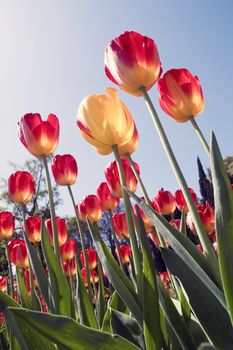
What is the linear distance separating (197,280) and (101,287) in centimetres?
121

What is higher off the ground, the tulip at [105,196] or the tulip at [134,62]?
the tulip at [134,62]

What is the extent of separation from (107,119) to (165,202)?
1.80 meters

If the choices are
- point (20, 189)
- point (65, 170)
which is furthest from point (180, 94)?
point (20, 189)

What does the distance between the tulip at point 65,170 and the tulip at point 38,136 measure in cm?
52

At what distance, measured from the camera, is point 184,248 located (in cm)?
71

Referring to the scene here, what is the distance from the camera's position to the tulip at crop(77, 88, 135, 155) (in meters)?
1.14

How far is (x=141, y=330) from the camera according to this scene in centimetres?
89

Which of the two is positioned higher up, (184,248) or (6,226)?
(6,226)

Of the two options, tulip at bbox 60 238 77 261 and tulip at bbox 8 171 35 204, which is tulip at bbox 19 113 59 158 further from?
tulip at bbox 60 238 77 261

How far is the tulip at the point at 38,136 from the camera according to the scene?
1488 millimetres

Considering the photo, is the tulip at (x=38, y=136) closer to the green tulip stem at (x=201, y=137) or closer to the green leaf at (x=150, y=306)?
the green tulip stem at (x=201, y=137)

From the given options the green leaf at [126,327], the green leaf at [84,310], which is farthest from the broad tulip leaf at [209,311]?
the green leaf at [84,310]

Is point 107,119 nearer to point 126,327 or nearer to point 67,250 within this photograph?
point 126,327

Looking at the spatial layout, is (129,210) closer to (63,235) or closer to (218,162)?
(218,162)
